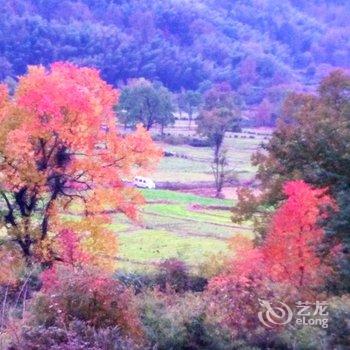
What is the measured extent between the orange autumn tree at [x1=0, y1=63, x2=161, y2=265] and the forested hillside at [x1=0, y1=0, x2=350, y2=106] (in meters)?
83.1

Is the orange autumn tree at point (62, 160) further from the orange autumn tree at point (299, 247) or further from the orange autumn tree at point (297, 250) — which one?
the orange autumn tree at point (299, 247)

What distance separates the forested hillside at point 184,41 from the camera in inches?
4592

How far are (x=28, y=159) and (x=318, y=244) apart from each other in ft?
28.4

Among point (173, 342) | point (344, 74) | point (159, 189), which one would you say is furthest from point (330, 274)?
point (159, 189)

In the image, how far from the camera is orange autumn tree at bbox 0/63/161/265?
20312 mm

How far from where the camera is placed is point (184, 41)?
145 metres

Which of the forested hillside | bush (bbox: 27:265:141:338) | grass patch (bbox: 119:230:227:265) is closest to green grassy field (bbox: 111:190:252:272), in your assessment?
grass patch (bbox: 119:230:227:265)

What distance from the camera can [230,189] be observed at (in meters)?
50.4

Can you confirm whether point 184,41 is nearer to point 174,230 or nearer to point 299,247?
point 174,230

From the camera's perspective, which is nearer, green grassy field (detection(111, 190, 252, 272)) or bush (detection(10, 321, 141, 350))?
bush (detection(10, 321, 141, 350))

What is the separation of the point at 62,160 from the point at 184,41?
12709 centimetres

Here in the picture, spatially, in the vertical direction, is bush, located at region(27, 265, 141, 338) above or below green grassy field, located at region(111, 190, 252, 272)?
above

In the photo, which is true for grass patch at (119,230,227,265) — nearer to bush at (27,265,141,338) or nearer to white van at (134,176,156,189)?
white van at (134,176,156,189)

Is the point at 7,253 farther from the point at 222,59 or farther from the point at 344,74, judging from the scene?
the point at 222,59
